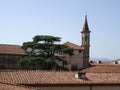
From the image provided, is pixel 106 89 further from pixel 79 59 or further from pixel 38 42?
pixel 79 59

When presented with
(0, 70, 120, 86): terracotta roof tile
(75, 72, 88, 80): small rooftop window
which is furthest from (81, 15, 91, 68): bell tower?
(75, 72, 88, 80): small rooftop window

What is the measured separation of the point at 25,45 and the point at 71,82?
30.8m

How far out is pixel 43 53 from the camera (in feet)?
170

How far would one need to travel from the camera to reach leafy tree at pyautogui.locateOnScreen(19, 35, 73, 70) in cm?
4916

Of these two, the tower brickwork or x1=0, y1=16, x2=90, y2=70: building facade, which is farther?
the tower brickwork

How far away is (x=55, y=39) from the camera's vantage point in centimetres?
5322

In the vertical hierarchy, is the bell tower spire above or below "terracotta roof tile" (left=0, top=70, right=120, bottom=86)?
above

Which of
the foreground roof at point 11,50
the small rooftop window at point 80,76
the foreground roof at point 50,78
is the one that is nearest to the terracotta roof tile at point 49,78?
the foreground roof at point 50,78

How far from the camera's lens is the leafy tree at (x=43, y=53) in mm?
49156

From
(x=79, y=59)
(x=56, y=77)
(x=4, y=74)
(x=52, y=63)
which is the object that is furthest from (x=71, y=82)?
(x=79, y=59)

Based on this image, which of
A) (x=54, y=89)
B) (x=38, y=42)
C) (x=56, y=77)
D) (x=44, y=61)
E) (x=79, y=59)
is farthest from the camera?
(x=79, y=59)

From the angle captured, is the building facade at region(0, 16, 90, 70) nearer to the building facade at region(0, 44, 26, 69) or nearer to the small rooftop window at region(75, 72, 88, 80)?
the building facade at region(0, 44, 26, 69)

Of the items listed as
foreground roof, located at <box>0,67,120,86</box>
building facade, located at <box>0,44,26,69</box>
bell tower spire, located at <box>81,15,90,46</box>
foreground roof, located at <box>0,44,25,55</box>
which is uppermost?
bell tower spire, located at <box>81,15,90,46</box>

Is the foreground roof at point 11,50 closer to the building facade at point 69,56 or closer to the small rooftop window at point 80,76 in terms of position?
the building facade at point 69,56
